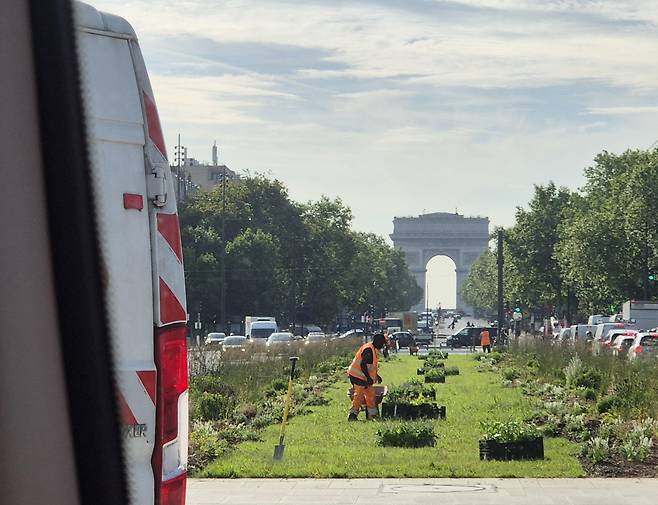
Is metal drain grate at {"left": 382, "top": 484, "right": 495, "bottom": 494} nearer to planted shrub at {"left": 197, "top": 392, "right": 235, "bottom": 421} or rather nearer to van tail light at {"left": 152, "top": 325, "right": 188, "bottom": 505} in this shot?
planted shrub at {"left": 197, "top": 392, "right": 235, "bottom": 421}

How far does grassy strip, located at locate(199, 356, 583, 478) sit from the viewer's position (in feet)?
49.9

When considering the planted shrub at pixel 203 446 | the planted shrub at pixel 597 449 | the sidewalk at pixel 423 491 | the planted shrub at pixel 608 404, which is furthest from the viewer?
the planted shrub at pixel 608 404

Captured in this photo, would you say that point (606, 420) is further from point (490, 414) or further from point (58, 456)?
point (58, 456)

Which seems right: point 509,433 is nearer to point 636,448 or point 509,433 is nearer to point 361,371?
point 636,448

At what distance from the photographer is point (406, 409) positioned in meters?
21.9

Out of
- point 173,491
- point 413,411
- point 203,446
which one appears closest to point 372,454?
point 203,446

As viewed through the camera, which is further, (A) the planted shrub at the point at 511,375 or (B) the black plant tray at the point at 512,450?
(A) the planted shrub at the point at 511,375

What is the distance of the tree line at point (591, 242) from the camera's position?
6431 centimetres

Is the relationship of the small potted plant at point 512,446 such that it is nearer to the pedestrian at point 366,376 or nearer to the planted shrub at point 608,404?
the planted shrub at point 608,404

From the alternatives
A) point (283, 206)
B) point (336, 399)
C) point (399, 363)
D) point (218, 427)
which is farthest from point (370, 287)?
point (218, 427)

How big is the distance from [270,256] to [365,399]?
60754 millimetres

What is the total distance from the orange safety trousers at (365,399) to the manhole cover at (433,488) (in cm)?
759

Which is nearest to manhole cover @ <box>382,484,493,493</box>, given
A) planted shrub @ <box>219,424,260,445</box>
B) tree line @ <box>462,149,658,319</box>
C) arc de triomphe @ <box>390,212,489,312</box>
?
planted shrub @ <box>219,424,260,445</box>

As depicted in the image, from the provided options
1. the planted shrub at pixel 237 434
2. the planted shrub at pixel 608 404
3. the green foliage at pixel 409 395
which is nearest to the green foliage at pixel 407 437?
the planted shrub at pixel 237 434
